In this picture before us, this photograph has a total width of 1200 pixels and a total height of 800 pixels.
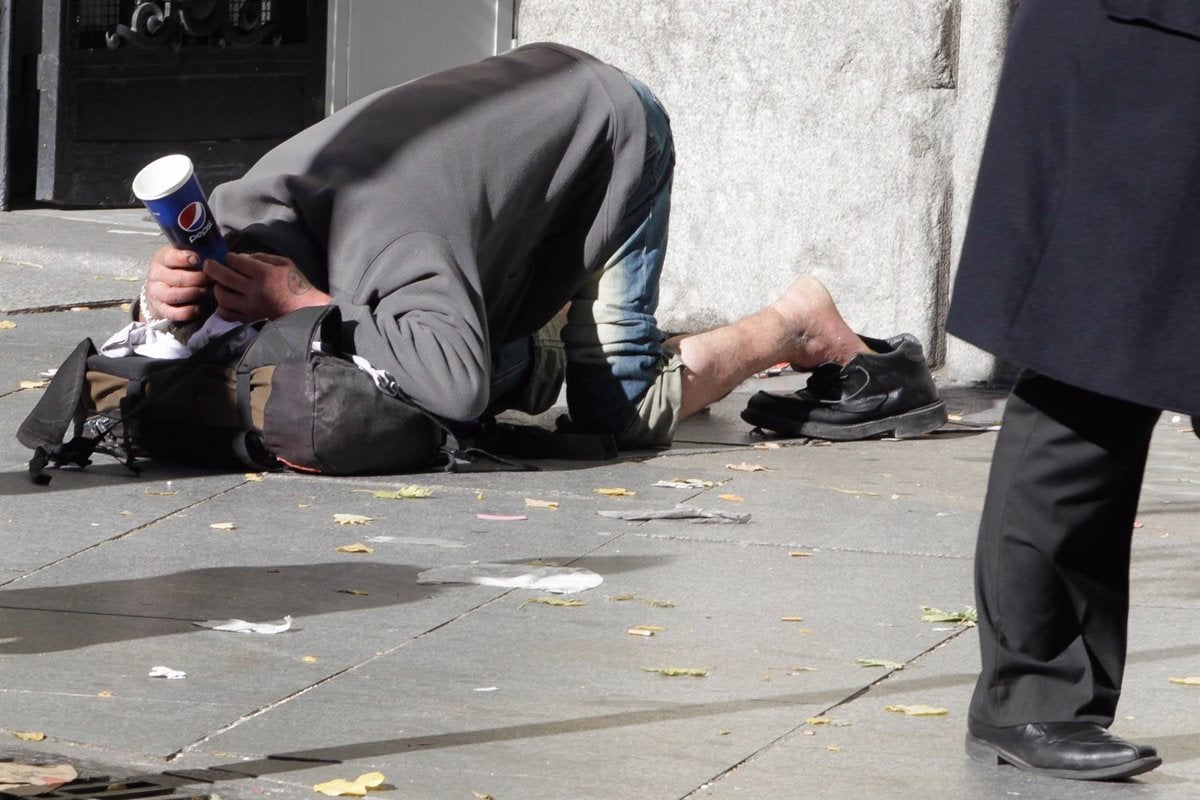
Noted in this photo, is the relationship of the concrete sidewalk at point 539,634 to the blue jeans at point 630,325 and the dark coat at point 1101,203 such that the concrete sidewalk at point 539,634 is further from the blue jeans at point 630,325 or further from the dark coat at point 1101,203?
the dark coat at point 1101,203

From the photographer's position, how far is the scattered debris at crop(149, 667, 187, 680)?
3350mm

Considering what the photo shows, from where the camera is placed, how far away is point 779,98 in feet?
23.6

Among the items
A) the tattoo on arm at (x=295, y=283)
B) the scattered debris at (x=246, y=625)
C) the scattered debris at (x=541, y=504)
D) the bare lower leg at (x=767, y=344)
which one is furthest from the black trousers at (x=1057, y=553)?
the bare lower leg at (x=767, y=344)

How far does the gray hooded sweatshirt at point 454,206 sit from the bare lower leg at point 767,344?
520 millimetres

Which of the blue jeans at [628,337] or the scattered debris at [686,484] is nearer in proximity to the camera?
the scattered debris at [686,484]

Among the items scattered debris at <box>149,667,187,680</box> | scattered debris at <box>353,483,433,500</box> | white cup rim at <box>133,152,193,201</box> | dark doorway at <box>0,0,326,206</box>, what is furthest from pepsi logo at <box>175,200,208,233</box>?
dark doorway at <box>0,0,326,206</box>

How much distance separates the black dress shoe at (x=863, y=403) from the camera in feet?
18.8

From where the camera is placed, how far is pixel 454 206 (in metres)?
5.02

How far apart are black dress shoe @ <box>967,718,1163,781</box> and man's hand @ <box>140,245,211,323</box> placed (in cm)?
254

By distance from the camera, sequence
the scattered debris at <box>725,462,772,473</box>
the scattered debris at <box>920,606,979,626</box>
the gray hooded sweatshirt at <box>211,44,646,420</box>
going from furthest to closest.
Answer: the scattered debris at <box>725,462,772,473</box>, the gray hooded sweatshirt at <box>211,44,646,420</box>, the scattered debris at <box>920,606,979,626</box>

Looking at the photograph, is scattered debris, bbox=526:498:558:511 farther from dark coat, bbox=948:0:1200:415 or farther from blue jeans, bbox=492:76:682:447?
dark coat, bbox=948:0:1200:415

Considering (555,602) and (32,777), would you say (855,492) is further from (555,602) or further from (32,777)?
(32,777)

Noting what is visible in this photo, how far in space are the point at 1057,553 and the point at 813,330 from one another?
2965mm

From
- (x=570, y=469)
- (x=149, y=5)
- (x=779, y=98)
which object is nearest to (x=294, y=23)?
(x=149, y=5)
